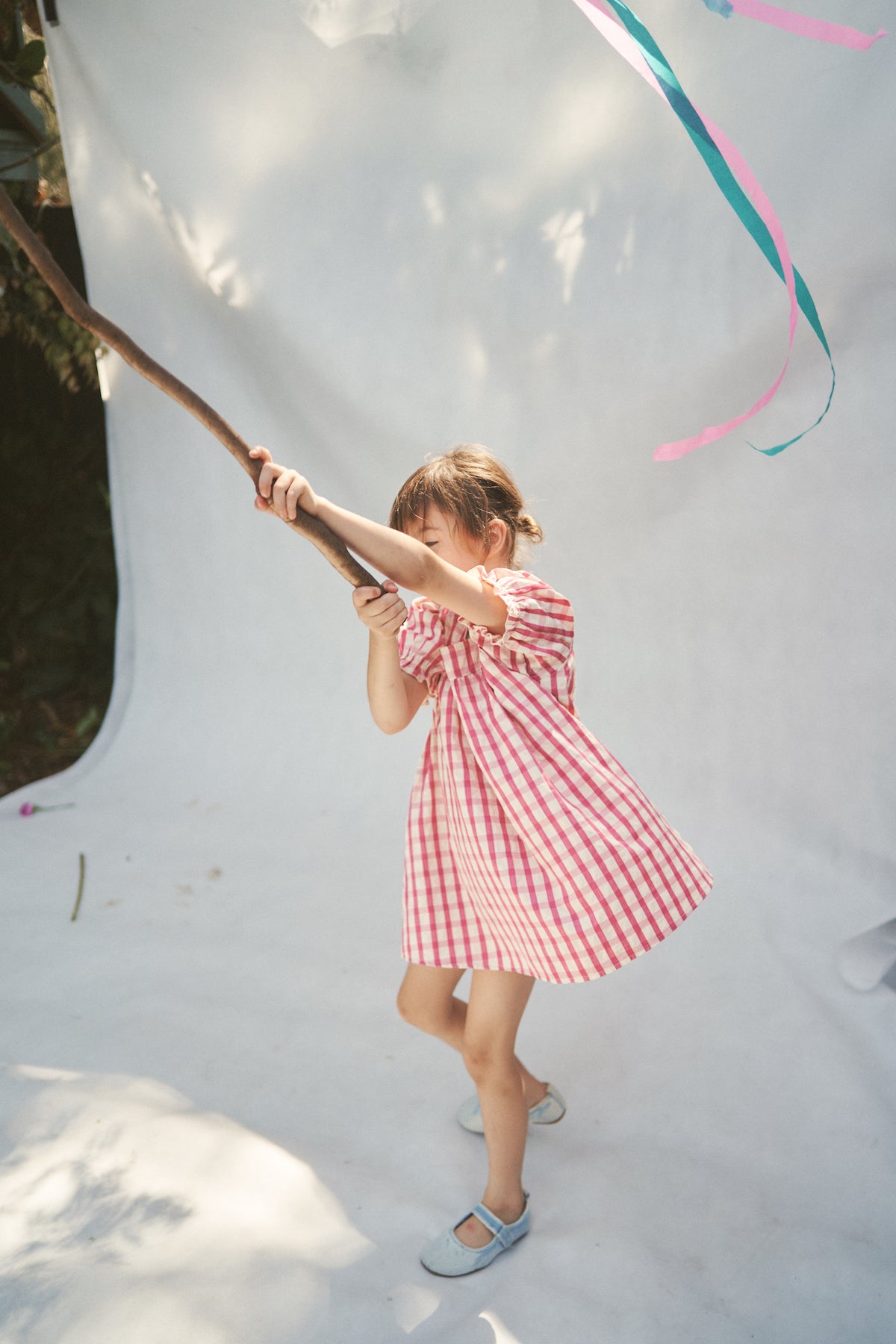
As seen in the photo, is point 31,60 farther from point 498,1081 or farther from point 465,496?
point 498,1081

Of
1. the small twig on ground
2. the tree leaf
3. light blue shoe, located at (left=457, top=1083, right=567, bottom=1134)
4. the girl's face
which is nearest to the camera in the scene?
the girl's face

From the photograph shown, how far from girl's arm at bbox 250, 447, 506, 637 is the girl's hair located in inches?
5.8

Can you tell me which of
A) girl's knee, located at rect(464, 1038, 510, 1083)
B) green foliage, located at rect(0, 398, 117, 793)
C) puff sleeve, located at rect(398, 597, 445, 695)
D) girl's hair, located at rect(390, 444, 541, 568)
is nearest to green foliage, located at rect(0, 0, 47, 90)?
green foliage, located at rect(0, 398, 117, 793)

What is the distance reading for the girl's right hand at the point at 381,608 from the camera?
85cm

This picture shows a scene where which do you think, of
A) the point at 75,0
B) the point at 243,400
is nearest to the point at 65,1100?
the point at 243,400

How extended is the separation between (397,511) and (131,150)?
1.36 metres

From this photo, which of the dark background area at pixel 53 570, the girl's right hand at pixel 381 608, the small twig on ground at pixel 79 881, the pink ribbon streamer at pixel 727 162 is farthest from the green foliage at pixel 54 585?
the pink ribbon streamer at pixel 727 162

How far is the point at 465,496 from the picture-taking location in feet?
3.36

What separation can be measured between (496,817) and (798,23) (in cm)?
71

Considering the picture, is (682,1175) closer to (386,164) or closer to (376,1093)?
(376,1093)

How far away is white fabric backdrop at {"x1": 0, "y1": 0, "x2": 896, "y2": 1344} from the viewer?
1.00 metres

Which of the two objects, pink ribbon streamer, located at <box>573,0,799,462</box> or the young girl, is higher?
pink ribbon streamer, located at <box>573,0,799,462</box>

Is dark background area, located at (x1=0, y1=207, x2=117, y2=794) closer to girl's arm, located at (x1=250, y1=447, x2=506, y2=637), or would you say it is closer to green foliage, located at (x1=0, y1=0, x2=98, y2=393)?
green foliage, located at (x1=0, y1=0, x2=98, y2=393)

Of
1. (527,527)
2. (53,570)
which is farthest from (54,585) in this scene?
(527,527)
